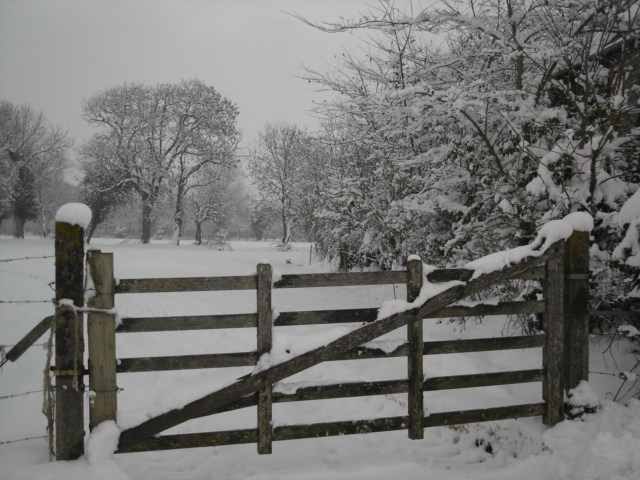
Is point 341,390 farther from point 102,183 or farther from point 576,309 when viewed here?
point 102,183

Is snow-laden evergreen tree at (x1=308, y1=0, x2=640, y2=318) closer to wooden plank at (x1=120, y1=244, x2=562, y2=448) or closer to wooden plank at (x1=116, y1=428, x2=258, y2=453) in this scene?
wooden plank at (x1=120, y1=244, x2=562, y2=448)

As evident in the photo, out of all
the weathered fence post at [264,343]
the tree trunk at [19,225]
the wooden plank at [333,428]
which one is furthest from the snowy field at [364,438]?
the tree trunk at [19,225]

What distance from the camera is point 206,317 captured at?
11.4 feet

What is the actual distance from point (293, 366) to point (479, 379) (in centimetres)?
174

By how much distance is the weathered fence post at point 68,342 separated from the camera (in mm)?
3301

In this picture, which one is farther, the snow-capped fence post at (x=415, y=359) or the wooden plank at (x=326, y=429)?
the snow-capped fence post at (x=415, y=359)

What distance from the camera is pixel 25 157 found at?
116 feet

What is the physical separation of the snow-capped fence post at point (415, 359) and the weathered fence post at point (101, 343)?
2461 mm

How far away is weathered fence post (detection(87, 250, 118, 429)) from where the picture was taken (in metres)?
3.34

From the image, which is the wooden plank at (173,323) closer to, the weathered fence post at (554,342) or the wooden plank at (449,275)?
the wooden plank at (449,275)

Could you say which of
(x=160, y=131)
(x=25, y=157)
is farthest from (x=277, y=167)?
(x=25, y=157)

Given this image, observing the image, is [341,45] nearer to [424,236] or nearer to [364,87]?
[364,87]

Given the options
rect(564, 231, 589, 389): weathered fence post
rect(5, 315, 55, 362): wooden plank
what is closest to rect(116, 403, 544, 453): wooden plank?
rect(564, 231, 589, 389): weathered fence post

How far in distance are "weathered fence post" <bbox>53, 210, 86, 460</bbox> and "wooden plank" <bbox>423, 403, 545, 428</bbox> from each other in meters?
2.90
